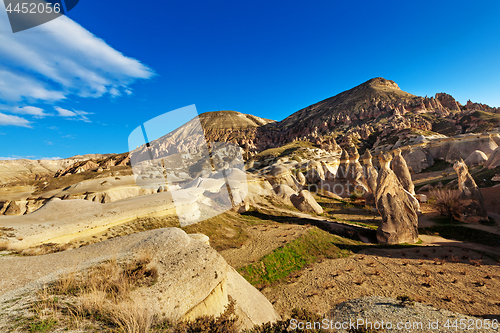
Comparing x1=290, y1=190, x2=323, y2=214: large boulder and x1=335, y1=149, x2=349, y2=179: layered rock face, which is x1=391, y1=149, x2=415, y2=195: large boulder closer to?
x1=335, y1=149, x2=349, y2=179: layered rock face

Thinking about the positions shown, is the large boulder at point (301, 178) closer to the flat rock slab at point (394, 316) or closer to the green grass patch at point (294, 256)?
the green grass patch at point (294, 256)

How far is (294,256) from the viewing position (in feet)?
39.4

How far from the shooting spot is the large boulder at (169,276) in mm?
4113

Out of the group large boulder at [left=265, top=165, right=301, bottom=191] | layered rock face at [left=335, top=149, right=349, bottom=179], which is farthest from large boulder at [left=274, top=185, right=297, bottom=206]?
layered rock face at [left=335, top=149, right=349, bottom=179]

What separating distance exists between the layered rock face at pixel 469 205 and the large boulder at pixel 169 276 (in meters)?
19.8

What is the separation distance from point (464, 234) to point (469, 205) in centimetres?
337

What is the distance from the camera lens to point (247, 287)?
23.3ft

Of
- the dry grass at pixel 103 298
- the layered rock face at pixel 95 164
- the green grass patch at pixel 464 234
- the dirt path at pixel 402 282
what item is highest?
the layered rock face at pixel 95 164

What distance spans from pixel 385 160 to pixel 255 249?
18015mm

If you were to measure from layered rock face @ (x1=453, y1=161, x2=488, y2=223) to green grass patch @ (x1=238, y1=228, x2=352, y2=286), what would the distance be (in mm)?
11293

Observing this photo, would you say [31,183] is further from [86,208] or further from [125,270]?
[125,270]

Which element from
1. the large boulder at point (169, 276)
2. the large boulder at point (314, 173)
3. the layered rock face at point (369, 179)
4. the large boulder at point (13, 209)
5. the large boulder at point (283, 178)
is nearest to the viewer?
the large boulder at point (169, 276)

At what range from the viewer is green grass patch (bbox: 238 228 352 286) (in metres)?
10.0

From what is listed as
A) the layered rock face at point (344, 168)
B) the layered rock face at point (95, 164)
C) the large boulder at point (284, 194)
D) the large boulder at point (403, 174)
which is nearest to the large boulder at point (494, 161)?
the large boulder at point (403, 174)
